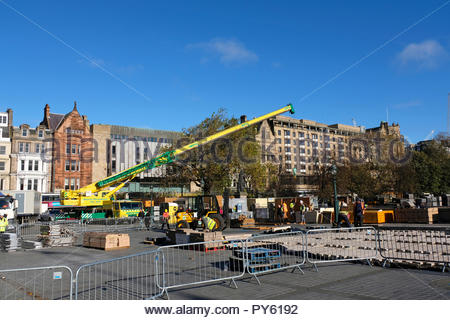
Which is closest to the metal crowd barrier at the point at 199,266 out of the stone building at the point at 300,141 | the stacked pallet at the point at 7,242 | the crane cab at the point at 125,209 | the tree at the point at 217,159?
the stacked pallet at the point at 7,242

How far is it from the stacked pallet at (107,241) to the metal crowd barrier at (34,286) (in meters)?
5.06

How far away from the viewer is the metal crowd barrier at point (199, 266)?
330 inches

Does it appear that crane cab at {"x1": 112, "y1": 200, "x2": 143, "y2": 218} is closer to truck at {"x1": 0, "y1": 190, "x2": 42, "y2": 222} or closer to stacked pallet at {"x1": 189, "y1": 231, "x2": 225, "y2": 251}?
truck at {"x1": 0, "y1": 190, "x2": 42, "y2": 222}

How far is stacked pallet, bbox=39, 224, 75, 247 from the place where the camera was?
17.1 metres

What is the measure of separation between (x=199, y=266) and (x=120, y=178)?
874 inches

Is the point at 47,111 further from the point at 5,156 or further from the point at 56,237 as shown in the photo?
the point at 56,237

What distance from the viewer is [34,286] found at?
331 inches

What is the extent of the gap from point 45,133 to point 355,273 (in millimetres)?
57592

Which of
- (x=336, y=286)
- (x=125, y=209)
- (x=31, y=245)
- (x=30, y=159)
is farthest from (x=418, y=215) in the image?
(x=30, y=159)

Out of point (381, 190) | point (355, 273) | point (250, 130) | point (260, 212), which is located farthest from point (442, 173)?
point (355, 273)

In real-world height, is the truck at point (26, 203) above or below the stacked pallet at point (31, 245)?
above

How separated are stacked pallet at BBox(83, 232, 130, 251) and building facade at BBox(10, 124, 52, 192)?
43.0 m

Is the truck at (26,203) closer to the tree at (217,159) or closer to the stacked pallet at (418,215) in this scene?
the tree at (217,159)
